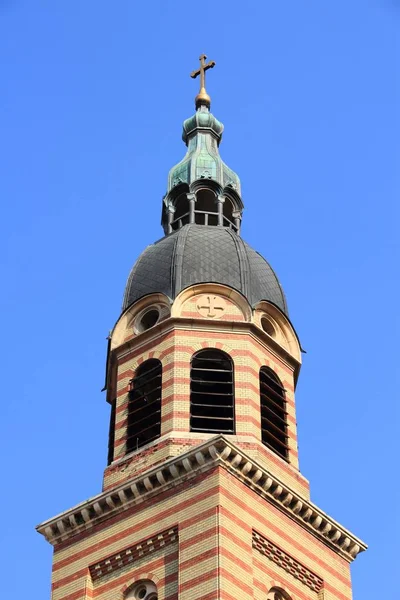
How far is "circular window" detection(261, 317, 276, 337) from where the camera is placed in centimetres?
5366

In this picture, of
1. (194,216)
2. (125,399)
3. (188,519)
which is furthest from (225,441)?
(194,216)

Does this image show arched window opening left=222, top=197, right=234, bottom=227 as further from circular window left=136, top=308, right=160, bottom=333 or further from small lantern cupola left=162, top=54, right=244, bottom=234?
circular window left=136, top=308, right=160, bottom=333

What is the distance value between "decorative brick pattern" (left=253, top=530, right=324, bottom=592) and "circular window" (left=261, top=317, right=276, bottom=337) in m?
8.78

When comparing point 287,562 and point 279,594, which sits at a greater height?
point 287,562

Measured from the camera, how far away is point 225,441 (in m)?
47.0

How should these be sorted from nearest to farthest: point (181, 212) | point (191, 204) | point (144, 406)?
point (144, 406)
point (191, 204)
point (181, 212)

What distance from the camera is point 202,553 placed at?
45406mm

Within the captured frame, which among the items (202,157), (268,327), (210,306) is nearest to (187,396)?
(210,306)

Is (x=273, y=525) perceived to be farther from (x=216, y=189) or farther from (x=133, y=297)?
(x=216, y=189)

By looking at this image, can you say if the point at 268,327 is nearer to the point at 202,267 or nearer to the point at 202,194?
the point at 202,267

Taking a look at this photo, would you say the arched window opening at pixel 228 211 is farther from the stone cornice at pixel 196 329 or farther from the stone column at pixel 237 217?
the stone cornice at pixel 196 329

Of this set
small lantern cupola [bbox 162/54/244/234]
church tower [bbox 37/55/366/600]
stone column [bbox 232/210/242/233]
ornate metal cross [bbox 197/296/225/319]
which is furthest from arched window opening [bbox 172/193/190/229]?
ornate metal cross [bbox 197/296/225/319]

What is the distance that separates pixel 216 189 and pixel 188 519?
1696cm

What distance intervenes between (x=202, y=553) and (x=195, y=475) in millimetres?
2780
